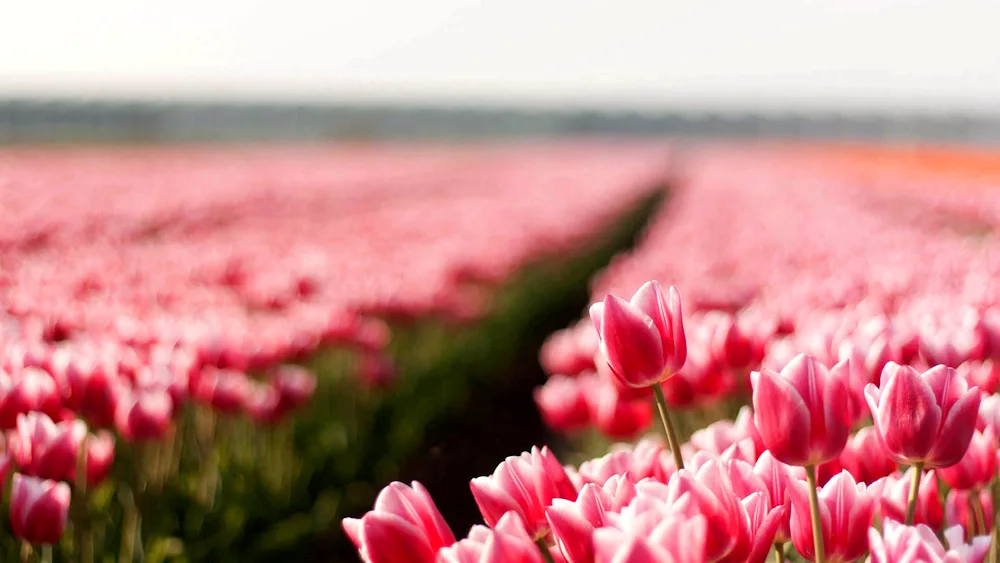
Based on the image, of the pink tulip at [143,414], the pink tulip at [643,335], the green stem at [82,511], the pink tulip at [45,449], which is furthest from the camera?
the pink tulip at [143,414]

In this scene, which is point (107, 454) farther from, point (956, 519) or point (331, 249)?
point (331, 249)

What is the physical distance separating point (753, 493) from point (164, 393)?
166 centimetres

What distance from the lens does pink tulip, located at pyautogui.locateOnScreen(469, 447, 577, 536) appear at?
1131 millimetres

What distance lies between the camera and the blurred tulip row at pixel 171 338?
2.12 metres

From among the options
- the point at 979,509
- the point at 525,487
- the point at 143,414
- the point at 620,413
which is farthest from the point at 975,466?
the point at 143,414

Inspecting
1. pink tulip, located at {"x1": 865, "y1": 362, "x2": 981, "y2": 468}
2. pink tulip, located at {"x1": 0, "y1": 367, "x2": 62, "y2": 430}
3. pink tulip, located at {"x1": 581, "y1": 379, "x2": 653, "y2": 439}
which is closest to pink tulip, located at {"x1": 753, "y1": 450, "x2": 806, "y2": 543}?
pink tulip, located at {"x1": 865, "y1": 362, "x2": 981, "y2": 468}

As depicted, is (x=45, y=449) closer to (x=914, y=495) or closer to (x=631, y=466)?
(x=631, y=466)

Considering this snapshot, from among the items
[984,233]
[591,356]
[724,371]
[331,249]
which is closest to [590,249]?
[984,233]

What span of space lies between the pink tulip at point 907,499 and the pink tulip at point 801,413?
21cm

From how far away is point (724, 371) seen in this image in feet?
8.34

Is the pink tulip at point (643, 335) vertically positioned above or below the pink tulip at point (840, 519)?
above

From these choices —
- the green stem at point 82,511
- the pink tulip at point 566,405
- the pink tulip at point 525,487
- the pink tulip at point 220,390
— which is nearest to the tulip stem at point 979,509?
the pink tulip at point 525,487

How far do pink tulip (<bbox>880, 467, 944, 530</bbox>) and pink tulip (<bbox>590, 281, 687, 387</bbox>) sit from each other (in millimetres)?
323

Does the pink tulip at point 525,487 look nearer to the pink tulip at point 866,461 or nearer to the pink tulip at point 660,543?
the pink tulip at point 660,543
